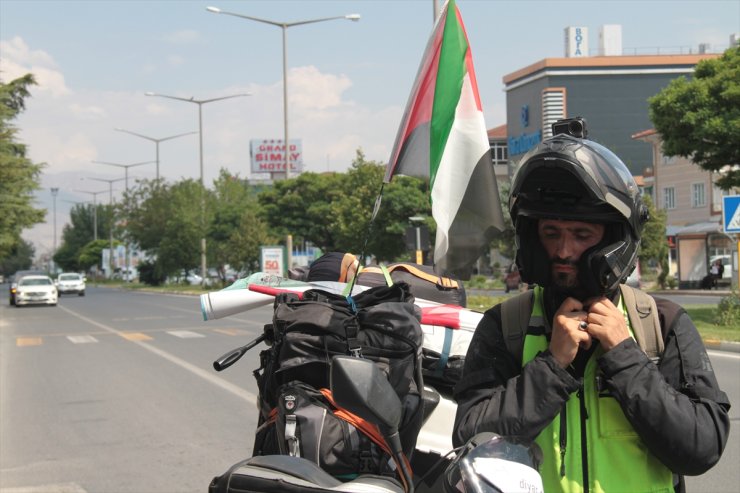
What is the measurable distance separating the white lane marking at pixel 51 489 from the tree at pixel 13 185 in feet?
73.2

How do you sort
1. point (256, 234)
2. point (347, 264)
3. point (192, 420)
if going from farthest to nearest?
point (256, 234) < point (192, 420) < point (347, 264)

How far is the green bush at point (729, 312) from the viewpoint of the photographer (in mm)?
18797

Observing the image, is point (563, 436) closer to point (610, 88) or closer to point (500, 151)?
point (610, 88)

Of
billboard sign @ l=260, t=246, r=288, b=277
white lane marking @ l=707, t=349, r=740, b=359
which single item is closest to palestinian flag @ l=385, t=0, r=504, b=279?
white lane marking @ l=707, t=349, r=740, b=359

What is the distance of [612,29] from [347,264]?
97073 mm

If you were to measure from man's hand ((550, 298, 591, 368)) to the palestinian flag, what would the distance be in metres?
1.21

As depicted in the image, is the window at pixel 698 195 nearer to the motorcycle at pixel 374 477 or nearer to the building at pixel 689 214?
the building at pixel 689 214

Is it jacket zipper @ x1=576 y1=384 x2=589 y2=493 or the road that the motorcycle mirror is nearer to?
jacket zipper @ x1=576 y1=384 x2=589 y2=493

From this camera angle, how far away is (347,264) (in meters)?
3.92

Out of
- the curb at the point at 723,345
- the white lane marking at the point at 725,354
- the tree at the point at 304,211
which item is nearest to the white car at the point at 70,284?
the tree at the point at 304,211

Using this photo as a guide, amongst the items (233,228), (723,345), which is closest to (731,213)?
(723,345)

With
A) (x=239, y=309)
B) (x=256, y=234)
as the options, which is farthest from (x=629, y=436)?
(x=256, y=234)

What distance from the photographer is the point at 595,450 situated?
79.8 inches

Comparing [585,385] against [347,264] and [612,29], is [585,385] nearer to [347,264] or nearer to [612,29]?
[347,264]
